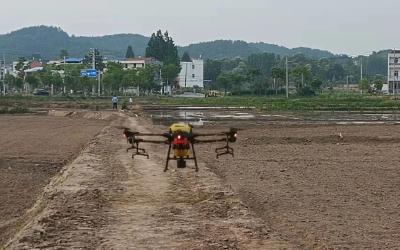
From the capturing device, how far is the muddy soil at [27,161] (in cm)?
1336

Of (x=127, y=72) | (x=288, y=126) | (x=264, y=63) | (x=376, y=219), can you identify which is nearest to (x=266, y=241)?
(x=376, y=219)

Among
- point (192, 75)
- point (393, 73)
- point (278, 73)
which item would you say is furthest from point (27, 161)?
point (192, 75)

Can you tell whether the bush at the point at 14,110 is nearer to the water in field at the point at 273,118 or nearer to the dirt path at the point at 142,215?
the water in field at the point at 273,118

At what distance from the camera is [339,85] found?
6501 inches

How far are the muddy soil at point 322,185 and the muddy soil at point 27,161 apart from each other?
14.8 feet

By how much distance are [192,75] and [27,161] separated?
140m

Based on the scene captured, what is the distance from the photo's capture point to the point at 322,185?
15.0 metres

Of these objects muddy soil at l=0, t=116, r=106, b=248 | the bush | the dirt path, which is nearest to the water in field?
muddy soil at l=0, t=116, r=106, b=248

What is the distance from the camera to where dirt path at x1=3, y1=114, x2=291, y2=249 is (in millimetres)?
8680

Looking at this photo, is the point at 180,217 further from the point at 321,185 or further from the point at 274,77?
the point at 274,77

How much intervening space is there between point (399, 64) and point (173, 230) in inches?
4970

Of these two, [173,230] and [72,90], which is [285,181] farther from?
[72,90]

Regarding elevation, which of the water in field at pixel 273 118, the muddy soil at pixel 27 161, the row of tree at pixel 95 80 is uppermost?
the row of tree at pixel 95 80

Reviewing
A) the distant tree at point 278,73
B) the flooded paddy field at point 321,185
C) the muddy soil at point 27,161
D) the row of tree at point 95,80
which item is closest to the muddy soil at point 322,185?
the flooded paddy field at point 321,185
